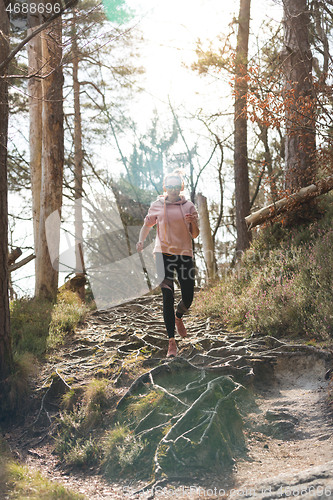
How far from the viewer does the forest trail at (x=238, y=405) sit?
2.65 m

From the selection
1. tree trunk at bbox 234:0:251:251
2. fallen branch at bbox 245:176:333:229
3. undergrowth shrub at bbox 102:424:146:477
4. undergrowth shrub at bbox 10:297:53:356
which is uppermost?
tree trunk at bbox 234:0:251:251

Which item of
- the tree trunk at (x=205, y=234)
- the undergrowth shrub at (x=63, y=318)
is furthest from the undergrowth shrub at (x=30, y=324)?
the tree trunk at (x=205, y=234)

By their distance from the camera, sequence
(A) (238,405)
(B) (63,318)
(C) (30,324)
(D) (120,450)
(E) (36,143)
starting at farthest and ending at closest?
(E) (36,143) → (B) (63,318) → (C) (30,324) → (A) (238,405) → (D) (120,450)

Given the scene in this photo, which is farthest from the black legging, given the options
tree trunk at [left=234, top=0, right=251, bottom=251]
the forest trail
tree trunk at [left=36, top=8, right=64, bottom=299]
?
tree trunk at [left=234, top=0, right=251, bottom=251]

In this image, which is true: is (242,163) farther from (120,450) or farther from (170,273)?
(120,450)

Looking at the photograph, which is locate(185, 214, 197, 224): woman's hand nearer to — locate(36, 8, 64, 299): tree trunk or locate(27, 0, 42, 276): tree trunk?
locate(36, 8, 64, 299): tree trunk

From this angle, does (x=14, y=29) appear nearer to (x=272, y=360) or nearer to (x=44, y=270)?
(x=44, y=270)

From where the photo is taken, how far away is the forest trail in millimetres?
2654

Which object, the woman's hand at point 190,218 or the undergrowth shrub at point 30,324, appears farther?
the undergrowth shrub at point 30,324

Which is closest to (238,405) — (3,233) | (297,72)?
(3,233)

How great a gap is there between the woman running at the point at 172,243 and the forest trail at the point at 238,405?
821 mm

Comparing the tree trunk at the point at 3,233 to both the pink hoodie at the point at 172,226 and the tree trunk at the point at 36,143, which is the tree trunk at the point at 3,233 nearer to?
the pink hoodie at the point at 172,226

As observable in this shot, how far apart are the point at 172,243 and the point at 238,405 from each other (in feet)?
6.63

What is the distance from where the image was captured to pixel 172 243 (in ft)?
14.6
